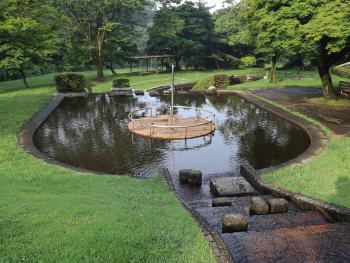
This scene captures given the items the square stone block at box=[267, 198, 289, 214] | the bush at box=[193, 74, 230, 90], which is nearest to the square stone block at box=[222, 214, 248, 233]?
the square stone block at box=[267, 198, 289, 214]

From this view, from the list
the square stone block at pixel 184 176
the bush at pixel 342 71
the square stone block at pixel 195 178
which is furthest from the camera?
the bush at pixel 342 71

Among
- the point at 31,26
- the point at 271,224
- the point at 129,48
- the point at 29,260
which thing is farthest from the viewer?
the point at 129,48

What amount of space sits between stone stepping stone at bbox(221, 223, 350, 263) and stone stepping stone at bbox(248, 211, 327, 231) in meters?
0.56

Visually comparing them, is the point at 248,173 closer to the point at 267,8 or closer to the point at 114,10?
the point at 267,8

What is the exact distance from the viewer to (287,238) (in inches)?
249

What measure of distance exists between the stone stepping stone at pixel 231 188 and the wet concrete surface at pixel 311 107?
25.4 ft

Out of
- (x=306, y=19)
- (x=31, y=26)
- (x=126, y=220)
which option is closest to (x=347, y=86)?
(x=306, y=19)

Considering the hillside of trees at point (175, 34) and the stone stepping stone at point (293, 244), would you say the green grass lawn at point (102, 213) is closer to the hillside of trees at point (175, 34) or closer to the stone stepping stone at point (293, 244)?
the stone stepping stone at point (293, 244)

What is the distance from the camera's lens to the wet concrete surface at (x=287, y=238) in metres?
5.82

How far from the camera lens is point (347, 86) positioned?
→ 27.5 meters

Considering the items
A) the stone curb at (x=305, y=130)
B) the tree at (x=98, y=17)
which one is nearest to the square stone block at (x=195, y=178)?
the stone curb at (x=305, y=130)

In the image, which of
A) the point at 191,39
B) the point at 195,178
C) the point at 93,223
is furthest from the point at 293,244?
the point at 191,39

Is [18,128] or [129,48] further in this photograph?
[129,48]

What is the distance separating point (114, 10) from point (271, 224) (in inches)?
1480
